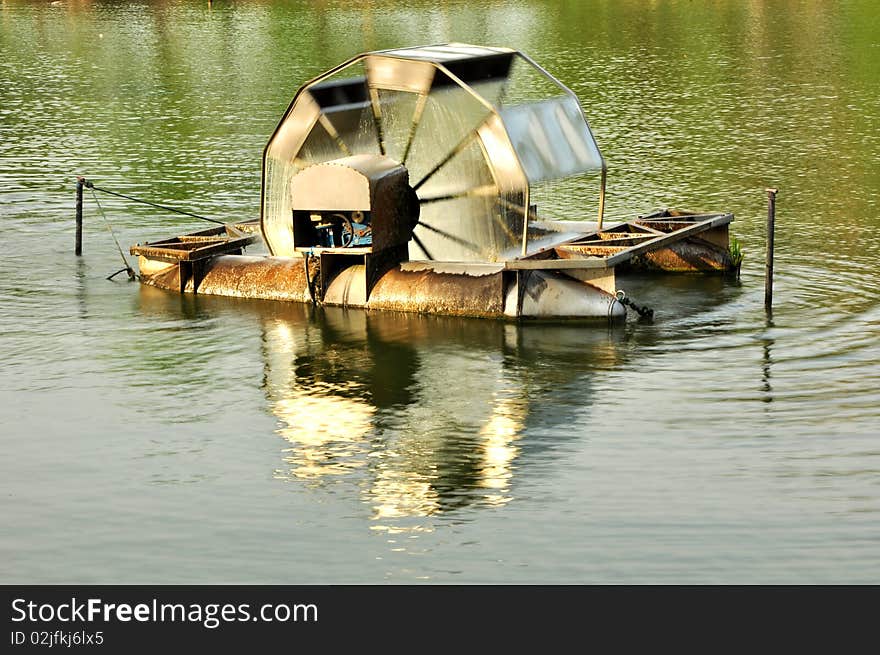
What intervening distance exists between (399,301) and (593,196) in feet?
49.5

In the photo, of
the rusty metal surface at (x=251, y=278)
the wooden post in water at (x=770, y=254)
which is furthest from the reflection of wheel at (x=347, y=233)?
the wooden post in water at (x=770, y=254)

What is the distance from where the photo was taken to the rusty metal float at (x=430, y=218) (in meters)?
32.5

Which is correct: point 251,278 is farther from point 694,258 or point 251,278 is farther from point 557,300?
point 694,258

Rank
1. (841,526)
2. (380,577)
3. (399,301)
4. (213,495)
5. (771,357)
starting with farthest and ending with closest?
(399,301)
(771,357)
(213,495)
(841,526)
(380,577)

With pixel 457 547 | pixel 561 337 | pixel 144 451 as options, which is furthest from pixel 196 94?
pixel 457 547

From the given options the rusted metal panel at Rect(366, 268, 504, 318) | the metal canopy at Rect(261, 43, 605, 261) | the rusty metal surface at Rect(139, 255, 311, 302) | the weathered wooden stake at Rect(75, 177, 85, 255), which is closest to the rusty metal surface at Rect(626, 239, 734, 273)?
the metal canopy at Rect(261, 43, 605, 261)

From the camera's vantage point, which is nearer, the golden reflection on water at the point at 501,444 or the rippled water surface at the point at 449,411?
the rippled water surface at the point at 449,411

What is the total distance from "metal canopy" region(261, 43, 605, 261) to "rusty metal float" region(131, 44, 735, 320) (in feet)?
0.12

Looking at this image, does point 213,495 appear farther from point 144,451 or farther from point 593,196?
point 593,196

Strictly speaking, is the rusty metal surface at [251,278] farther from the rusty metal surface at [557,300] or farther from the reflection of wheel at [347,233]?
the rusty metal surface at [557,300]

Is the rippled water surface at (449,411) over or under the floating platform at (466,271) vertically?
under

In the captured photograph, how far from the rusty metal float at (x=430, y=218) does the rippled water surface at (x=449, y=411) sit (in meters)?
0.64

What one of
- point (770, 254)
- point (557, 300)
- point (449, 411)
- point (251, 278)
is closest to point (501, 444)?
point (449, 411)

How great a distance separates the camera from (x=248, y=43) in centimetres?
9556
